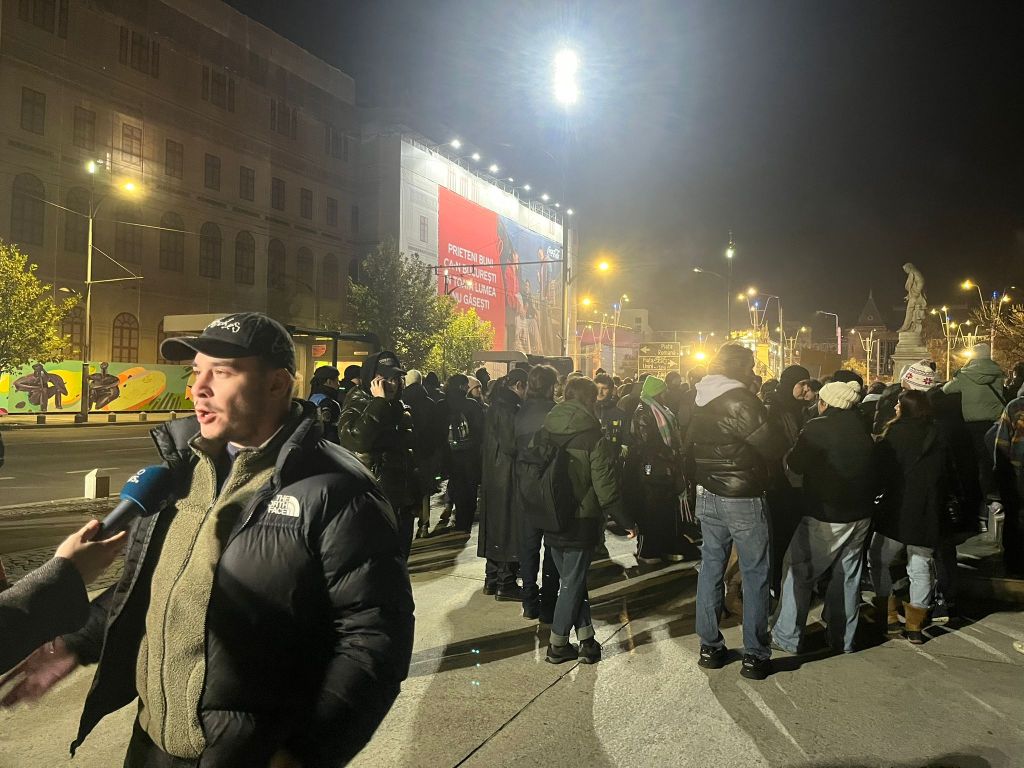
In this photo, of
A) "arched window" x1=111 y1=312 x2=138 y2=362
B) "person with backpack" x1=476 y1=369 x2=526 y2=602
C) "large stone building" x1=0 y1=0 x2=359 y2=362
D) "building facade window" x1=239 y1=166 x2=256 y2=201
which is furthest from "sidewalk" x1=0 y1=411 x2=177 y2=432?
"person with backpack" x1=476 y1=369 x2=526 y2=602

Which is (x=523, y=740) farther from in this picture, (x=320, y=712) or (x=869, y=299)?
(x=869, y=299)

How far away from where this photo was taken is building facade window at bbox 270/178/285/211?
4569 centimetres

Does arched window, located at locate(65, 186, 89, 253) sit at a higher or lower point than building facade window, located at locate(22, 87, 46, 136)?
lower

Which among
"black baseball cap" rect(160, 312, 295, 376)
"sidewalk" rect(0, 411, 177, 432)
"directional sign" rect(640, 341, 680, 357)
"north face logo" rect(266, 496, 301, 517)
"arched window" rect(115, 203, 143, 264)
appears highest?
"arched window" rect(115, 203, 143, 264)

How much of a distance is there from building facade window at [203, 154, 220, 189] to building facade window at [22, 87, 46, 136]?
30.1 feet

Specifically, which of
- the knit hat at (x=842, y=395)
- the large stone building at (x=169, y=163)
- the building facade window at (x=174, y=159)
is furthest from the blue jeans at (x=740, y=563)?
the building facade window at (x=174, y=159)

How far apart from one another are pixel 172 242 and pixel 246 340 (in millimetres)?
40913

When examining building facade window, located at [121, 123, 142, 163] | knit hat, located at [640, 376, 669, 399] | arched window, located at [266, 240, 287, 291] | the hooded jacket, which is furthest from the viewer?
arched window, located at [266, 240, 287, 291]

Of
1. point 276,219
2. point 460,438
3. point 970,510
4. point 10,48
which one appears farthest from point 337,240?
point 970,510

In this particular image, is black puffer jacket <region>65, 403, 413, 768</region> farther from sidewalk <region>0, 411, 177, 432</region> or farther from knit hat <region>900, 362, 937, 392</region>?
sidewalk <region>0, 411, 177, 432</region>

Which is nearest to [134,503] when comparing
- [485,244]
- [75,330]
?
[75,330]

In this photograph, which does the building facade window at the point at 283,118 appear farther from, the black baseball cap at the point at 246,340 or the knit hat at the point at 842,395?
the black baseball cap at the point at 246,340

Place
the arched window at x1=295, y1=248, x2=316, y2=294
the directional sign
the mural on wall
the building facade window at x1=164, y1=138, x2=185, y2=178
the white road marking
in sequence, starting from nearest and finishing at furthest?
the white road marking < the mural on wall < the directional sign < the building facade window at x1=164, y1=138, x2=185, y2=178 < the arched window at x1=295, y1=248, x2=316, y2=294

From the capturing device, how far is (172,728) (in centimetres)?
181
